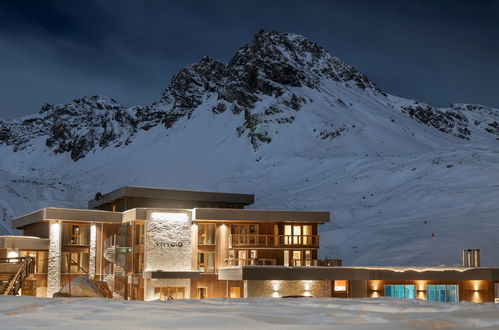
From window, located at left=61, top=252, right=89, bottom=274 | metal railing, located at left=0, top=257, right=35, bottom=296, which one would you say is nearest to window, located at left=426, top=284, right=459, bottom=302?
window, located at left=61, top=252, right=89, bottom=274

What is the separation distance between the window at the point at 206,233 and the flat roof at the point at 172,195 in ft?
17.0

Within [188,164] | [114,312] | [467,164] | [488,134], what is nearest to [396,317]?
[114,312]

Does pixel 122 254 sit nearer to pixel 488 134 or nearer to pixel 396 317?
pixel 396 317

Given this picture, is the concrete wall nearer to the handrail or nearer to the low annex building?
the low annex building

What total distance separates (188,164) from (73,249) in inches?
3463

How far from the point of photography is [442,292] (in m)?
37.2

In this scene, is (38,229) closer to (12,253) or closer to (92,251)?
(12,253)

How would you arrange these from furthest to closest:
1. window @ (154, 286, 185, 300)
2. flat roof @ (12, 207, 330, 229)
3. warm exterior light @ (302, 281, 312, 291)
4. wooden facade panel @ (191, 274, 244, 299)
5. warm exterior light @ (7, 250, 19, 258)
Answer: warm exterior light @ (7, 250, 19, 258), flat roof @ (12, 207, 330, 229), wooden facade panel @ (191, 274, 244, 299), window @ (154, 286, 185, 300), warm exterior light @ (302, 281, 312, 291)

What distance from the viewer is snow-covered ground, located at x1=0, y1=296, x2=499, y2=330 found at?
29.8ft

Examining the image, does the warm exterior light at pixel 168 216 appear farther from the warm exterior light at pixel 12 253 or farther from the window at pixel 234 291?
the warm exterior light at pixel 12 253

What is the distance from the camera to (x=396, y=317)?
32.4 ft

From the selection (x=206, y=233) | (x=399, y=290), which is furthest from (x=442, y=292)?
(x=206, y=233)

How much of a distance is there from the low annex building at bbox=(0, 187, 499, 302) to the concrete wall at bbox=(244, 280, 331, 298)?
0.05 metres

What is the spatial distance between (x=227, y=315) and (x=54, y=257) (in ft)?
108
